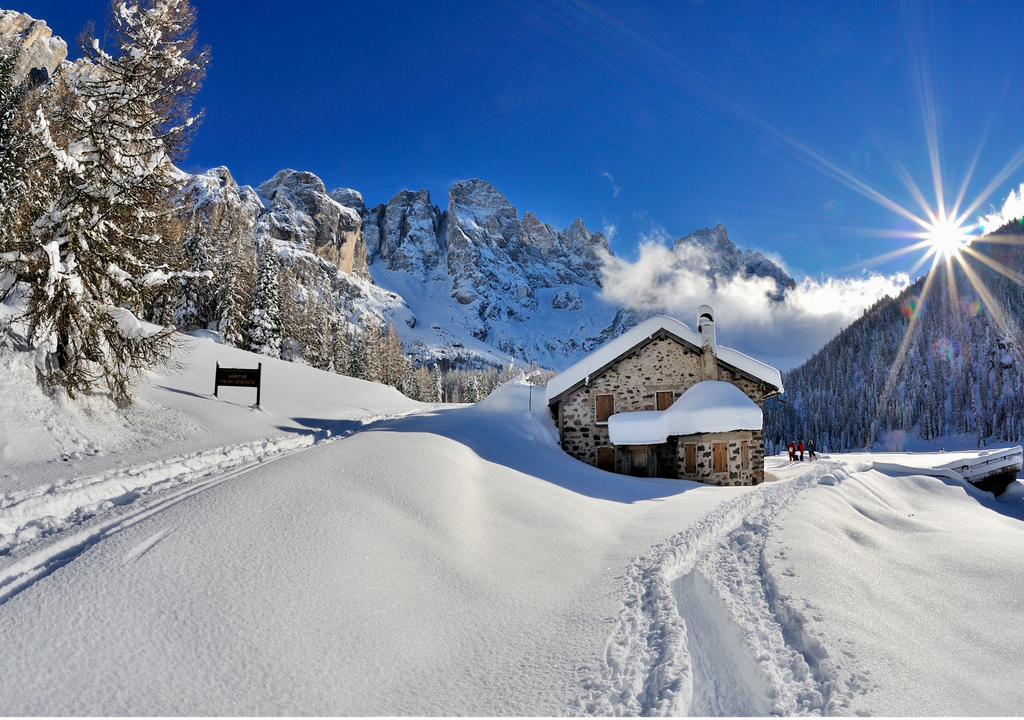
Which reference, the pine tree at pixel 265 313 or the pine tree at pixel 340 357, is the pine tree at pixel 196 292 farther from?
the pine tree at pixel 340 357

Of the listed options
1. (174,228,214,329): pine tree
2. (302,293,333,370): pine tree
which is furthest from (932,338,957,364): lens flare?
(174,228,214,329): pine tree

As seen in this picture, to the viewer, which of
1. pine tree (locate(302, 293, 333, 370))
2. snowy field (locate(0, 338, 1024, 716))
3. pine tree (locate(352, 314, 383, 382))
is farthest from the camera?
pine tree (locate(352, 314, 383, 382))

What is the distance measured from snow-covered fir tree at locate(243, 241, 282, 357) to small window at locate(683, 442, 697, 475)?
34.1 m

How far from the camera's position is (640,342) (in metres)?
19.8

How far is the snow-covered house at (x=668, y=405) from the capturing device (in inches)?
696

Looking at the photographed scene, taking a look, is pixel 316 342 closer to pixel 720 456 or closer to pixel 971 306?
pixel 720 456

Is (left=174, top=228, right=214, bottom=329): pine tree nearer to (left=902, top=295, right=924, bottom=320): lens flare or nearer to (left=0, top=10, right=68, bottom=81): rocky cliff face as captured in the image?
(left=0, top=10, right=68, bottom=81): rocky cliff face

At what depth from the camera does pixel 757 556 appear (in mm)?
6770

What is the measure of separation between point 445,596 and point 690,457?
1494 cm

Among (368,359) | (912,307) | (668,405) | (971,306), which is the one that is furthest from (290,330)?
(912,307)

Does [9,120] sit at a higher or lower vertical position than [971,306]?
lower

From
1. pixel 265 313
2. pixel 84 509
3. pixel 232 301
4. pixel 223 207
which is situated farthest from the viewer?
pixel 223 207

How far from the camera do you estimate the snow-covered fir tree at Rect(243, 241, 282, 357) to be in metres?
39.3

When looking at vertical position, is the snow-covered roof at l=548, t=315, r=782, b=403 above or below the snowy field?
above
